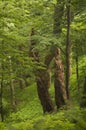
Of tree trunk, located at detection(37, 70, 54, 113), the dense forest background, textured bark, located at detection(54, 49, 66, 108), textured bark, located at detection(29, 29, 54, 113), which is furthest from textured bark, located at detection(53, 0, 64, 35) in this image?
tree trunk, located at detection(37, 70, 54, 113)

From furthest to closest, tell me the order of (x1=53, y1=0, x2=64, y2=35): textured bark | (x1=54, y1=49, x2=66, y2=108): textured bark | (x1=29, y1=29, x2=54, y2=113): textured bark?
(x1=29, y1=29, x2=54, y2=113): textured bark < (x1=54, y1=49, x2=66, y2=108): textured bark < (x1=53, y1=0, x2=64, y2=35): textured bark

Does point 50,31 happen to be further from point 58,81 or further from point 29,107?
point 29,107

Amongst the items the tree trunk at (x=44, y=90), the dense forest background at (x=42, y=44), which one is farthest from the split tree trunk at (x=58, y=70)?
the tree trunk at (x=44, y=90)

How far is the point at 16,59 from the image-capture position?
11.4 metres

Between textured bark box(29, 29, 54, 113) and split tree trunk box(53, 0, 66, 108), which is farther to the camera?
textured bark box(29, 29, 54, 113)

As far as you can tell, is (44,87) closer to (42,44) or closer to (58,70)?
(58,70)

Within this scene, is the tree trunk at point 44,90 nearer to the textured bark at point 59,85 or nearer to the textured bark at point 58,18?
the textured bark at point 59,85

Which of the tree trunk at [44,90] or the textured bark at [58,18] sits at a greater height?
the textured bark at [58,18]

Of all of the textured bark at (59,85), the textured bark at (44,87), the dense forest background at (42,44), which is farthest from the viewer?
the textured bark at (44,87)

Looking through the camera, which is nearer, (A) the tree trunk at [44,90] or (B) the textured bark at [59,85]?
(B) the textured bark at [59,85]

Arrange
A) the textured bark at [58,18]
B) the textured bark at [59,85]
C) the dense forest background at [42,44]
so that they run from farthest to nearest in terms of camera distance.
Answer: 1. the textured bark at [59,85]
2. the textured bark at [58,18]
3. the dense forest background at [42,44]

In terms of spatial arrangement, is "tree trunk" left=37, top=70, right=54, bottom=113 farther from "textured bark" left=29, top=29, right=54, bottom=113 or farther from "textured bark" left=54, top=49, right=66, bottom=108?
"textured bark" left=54, top=49, right=66, bottom=108

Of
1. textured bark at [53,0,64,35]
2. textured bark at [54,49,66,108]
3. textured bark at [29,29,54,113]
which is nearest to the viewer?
textured bark at [53,0,64,35]

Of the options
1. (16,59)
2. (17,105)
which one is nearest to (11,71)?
(16,59)
